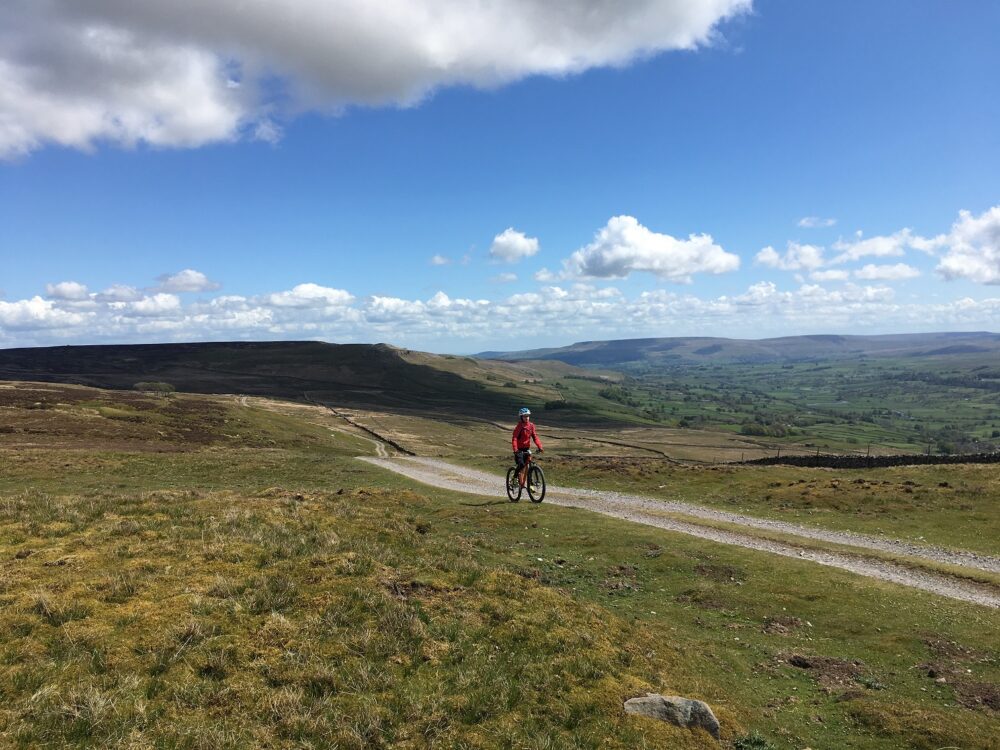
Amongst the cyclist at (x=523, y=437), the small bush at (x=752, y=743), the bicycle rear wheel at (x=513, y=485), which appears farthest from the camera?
the bicycle rear wheel at (x=513, y=485)

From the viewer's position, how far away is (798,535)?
27.3 m

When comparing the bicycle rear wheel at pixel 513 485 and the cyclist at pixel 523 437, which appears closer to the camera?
the cyclist at pixel 523 437

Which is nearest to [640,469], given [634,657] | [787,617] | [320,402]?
[787,617]

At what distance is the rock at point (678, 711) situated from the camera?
9453 mm

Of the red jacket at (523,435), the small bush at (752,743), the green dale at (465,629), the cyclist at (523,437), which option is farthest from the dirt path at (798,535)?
the small bush at (752,743)

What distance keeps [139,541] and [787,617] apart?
18.9 metres

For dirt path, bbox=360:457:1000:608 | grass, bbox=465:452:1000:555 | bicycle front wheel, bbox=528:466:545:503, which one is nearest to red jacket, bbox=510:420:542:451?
bicycle front wheel, bbox=528:466:545:503

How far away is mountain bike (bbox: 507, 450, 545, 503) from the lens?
103ft

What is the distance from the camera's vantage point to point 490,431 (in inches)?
6206

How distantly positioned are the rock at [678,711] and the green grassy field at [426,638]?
0.87 ft

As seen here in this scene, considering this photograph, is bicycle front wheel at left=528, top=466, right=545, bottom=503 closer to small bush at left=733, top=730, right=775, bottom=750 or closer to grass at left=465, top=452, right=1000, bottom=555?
grass at left=465, top=452, right=1000, bottom=555

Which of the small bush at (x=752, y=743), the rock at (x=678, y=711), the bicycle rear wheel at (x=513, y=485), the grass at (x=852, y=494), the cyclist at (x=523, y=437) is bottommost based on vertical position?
the grass at (x=852, y=494)

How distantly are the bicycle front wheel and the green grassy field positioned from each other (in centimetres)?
701

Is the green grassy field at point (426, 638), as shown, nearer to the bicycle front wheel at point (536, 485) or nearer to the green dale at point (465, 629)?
the green dale at point (465, 629)
